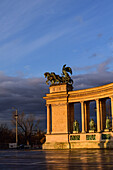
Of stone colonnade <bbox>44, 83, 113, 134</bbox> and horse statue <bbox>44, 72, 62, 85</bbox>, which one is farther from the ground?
horse statue <bbox>44, 72, 62, 85</bbox>

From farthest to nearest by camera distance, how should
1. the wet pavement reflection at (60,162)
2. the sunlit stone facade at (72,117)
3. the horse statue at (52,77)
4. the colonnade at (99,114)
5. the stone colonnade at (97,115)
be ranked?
the horse statue at (52,77)
the colonnade at (99,114)
the stone colonnade at (97,115)
the sunlit stone facade at (72,117)
the wet pavement reflection at (60,162)

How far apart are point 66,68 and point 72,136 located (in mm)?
16098

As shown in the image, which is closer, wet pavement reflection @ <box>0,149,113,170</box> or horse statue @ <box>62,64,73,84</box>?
wet pavement reflection @ <box>0,149,113,170</box>

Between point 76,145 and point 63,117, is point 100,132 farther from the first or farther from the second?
point 63,117

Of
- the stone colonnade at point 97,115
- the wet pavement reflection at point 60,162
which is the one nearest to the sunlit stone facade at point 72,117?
the stone colonnade at point 97,115

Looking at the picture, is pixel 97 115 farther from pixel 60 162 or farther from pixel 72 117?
pixel 60 162

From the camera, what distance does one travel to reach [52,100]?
67.9 metres

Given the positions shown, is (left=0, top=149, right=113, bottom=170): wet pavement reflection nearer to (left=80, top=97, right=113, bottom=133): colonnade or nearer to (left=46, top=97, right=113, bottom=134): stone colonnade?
(left=46, top=97, right=113, bottom=134): stone colonnade

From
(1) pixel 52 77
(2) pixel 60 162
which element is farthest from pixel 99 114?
(2) pixel 60 162

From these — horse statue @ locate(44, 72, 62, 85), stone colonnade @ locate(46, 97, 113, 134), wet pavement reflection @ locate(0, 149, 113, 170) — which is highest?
horse statue @ locate(44, 72, 62, 85)

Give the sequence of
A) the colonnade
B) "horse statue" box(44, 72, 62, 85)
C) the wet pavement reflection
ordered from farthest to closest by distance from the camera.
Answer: "horse statue" box(44, 72, 62, 85), the colonnade, the wet pavement reflection

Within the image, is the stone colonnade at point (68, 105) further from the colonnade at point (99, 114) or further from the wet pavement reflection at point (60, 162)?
the wet pavement reflection at point (60, 162)

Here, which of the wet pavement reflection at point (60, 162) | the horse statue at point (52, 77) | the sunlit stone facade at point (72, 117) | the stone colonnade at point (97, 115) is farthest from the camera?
the horse statue at point (52, 77)

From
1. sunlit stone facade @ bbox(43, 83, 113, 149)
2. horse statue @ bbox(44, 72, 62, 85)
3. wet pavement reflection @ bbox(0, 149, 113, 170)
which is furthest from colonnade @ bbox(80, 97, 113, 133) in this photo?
wet pavement reflection @ bbox(0, 149, 113, 170)
